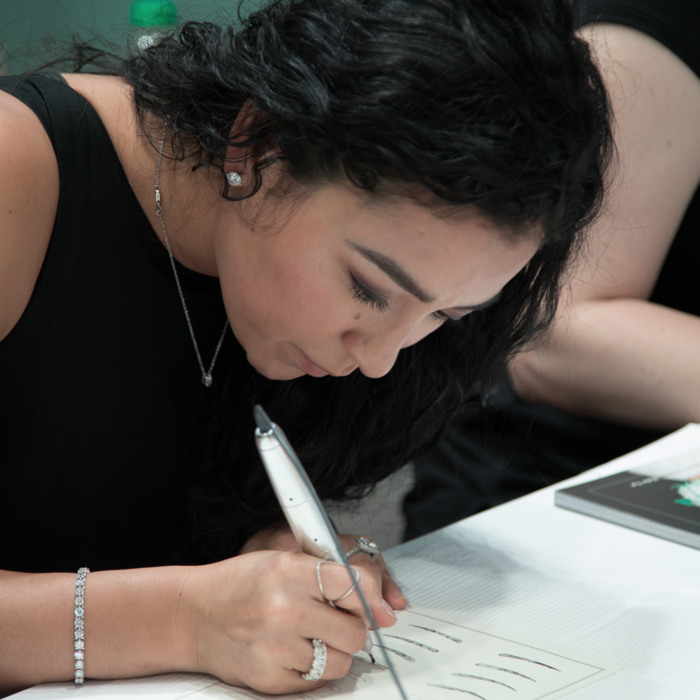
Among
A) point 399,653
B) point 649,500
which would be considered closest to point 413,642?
point 399,653

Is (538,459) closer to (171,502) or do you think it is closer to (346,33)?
(171,502)

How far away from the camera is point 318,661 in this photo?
633 mm

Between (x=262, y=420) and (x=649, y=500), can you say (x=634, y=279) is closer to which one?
(x=649, y=500)

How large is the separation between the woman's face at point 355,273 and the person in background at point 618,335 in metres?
0.47

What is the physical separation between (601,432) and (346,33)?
78 cm

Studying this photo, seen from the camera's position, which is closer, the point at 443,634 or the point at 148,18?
the point at 443,634

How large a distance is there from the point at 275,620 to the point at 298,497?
0.09 meters

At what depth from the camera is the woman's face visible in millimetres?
712

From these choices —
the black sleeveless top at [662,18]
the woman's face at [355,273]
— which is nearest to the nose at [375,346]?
the woman's face at [355,273]

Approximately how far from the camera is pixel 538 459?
1283 millimetres

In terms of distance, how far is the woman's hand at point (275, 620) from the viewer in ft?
2.08

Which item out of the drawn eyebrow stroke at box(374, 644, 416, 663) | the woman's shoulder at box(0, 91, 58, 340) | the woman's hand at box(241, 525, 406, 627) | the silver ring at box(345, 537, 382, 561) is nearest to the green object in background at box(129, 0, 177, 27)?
the woman's shoulder at box(0, 91, 58, 340)

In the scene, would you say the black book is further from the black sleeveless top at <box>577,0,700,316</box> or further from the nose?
the black sleeveless top at <box>577,0,700,316</box>

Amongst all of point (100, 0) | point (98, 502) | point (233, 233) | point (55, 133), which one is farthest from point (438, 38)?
point (100, 0)
